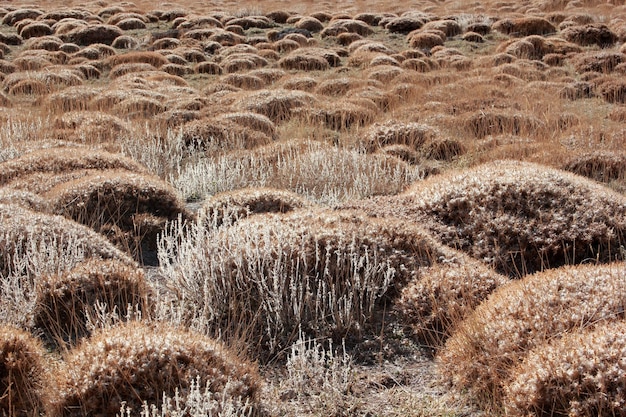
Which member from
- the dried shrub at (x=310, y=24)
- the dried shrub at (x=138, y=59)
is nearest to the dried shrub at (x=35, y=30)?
the dried shrub at (x=138, y=59)

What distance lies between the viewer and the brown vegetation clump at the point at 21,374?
12.9 feet

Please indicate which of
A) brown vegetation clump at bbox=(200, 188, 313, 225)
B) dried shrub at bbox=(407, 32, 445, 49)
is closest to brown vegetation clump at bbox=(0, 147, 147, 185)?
brown vegetation clump at bbox=(200, 188, 313, 225)

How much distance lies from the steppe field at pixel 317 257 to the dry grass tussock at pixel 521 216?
28 mm

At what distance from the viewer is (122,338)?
4.06 m

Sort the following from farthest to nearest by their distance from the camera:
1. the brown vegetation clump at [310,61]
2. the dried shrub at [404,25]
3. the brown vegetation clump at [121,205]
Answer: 1. the dried shrub at [404,25]
2. the brown vegetation clump at [310,61]
3. the brown vegetation clump at [121,205]

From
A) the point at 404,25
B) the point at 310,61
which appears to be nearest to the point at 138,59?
the point at 310,61

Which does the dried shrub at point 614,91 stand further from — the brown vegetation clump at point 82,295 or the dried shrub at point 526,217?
the brown vegetation clump at point 82,295

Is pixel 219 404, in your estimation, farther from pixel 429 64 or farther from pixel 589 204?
pixel 429 64

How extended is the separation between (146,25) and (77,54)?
7739 mm

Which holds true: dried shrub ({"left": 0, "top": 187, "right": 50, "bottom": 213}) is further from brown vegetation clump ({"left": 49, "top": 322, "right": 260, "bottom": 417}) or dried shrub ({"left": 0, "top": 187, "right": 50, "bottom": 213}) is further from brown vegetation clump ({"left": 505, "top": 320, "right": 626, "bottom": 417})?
brown vegetation clump ({"left": 505, "top": 320, "right": 626, "bottom": 417})

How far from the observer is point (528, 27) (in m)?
28.2

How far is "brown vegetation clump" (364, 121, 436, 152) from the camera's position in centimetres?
1330

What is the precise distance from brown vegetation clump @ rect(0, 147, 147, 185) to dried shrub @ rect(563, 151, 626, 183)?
7143 mm

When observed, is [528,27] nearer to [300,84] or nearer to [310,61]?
[310,61]
